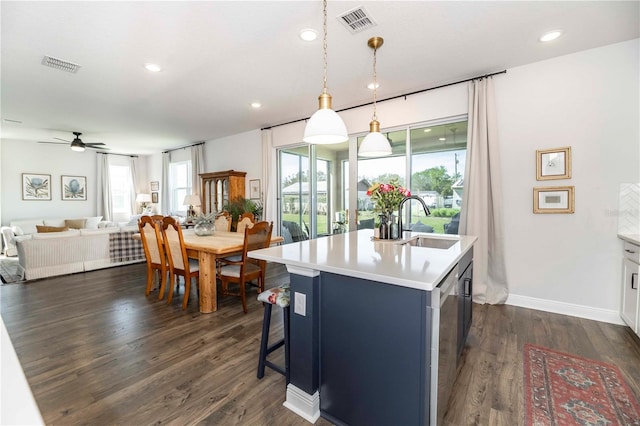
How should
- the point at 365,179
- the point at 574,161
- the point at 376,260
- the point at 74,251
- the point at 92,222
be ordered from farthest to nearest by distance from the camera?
the point at 92,222, the point at 74,251, the point at 365,179, the point at 574,161, the point at 376,260

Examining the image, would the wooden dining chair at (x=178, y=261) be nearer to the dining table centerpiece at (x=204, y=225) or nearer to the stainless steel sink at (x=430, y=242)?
the dining table centerpiece at (x=204, y=225)

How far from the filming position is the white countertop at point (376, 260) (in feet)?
4.21

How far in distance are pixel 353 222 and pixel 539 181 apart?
2460 millimetres

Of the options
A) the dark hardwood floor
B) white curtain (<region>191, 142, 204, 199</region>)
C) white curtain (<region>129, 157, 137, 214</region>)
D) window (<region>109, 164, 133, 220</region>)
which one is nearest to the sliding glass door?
the dark hardwood floor

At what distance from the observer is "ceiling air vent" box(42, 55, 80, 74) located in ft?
9.62

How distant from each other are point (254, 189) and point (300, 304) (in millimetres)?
4774

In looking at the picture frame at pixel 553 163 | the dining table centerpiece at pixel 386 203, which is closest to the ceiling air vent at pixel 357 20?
the dining table centerpiece at pixel 386 203

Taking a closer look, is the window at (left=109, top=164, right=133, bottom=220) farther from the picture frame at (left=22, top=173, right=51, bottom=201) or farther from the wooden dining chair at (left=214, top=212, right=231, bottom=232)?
the wooden dining chair at (left=214, top=212, right=231, bottom=232)

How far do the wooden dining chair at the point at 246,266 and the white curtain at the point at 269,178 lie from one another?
7.79ft

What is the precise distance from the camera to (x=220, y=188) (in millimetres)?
6391

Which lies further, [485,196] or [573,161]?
[485,196]

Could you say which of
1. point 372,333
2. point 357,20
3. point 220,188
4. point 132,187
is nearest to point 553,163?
point 357,20

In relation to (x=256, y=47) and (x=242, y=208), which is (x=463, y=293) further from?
(x=242, y=208)

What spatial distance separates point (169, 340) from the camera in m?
2.54
